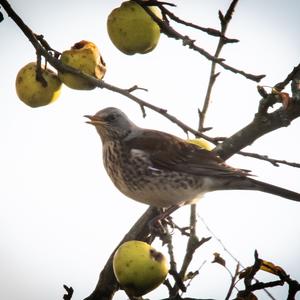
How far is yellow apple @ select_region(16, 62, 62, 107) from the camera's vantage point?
459 centimetres

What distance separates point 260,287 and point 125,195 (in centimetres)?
232

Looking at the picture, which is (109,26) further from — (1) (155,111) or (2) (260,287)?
(2) (260,287)

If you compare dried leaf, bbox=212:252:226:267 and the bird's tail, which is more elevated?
the bird's tail

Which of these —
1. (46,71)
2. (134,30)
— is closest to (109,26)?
(134,30)

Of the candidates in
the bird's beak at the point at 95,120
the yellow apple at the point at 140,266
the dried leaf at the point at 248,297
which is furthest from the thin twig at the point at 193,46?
the bird's beak at the point at 95,120

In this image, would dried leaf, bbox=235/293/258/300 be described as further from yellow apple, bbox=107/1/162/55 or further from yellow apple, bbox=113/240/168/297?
yellow apple, bbox=107/1/162/55

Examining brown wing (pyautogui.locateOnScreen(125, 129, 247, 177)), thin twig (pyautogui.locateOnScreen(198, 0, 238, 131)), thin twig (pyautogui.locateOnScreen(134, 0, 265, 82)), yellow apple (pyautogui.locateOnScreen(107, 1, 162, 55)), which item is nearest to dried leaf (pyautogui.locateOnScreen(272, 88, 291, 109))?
thin twig (pyautogui.locateOnScreen(134, 0, 265, 82))

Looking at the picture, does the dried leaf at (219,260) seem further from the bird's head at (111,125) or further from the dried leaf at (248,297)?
the bird's head at (111,125)

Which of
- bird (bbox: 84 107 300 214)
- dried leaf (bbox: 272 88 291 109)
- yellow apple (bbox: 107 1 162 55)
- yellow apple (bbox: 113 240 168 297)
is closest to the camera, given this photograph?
yellow apple (bbox: 113 240 168 297)

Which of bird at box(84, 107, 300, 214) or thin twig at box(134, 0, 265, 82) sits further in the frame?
bird at box(84, 107, 300, 214)

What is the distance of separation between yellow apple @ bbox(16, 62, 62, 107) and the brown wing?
5.23 ft

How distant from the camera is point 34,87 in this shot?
459cm

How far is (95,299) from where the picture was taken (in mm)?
4742

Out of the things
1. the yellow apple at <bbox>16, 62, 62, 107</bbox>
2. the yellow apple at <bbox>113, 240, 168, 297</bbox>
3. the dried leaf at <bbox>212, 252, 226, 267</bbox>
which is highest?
the yellow apple at <bbox>16, 62, 62, 107</bbox>
